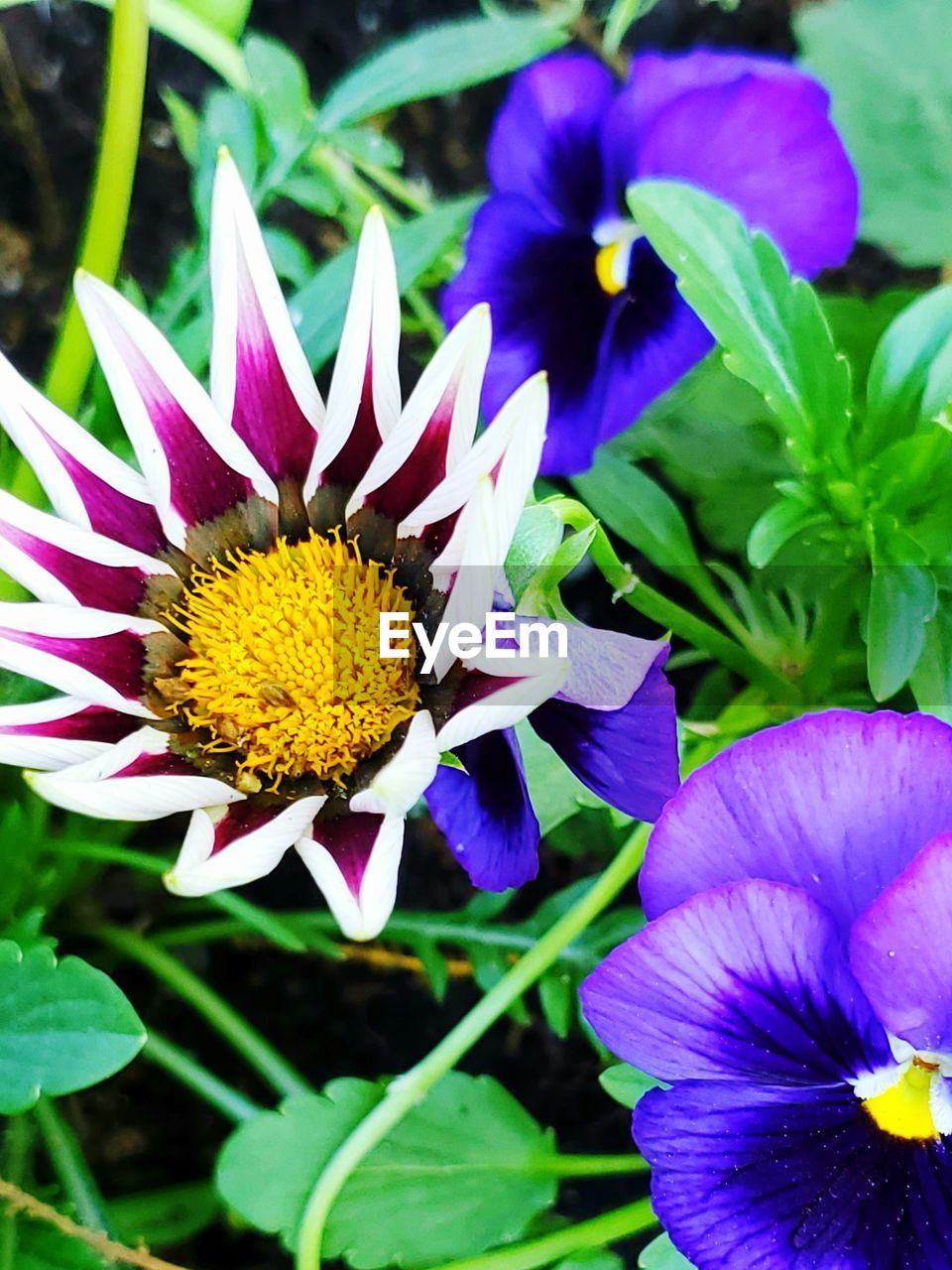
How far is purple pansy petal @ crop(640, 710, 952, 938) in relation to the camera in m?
0.37

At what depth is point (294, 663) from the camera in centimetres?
48

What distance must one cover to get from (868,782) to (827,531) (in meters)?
A: 0.19

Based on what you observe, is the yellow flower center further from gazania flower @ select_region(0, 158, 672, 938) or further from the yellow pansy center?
the yellow pansy center

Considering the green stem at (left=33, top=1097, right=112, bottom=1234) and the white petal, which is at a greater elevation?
the white petal

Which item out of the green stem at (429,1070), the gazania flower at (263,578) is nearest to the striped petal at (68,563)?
the gazania flower at (263,578)

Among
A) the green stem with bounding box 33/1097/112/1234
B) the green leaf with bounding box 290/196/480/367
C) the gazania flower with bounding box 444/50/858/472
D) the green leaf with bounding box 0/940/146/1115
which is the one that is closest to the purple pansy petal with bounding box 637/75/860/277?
the gazania flower with bounding box 444/50/858/472

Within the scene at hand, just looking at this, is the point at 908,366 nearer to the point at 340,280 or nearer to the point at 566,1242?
the point at 340,280

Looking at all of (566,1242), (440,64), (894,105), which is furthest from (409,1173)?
(894,105)

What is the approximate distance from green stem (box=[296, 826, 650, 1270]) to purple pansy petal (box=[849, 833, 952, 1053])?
0.20 metres

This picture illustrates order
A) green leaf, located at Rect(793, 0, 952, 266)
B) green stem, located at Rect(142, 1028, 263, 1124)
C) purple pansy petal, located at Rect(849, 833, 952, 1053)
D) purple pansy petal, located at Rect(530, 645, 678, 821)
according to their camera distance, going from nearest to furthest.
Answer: purple pansy petal, located at Rect(849, 833, 952, 1053) < purple pansy petal, located at Rect(530, 645, 678, 821) < green stem, located at Rect(142, 1028, 263, 1124) < green leaf, located at Rect(793, 0, 952, 266)

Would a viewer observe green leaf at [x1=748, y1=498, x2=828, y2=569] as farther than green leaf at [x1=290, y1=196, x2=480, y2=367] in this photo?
No

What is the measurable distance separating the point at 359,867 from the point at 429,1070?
194 mm

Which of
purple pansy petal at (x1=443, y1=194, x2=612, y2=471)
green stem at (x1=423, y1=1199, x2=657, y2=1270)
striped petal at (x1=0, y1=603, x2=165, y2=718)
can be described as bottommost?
green stem at (x1=423, y1=1199, x2=657, y2=1270)

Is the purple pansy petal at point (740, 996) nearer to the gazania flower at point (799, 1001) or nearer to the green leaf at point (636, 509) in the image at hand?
the gazania flower at point (799, 1001)
